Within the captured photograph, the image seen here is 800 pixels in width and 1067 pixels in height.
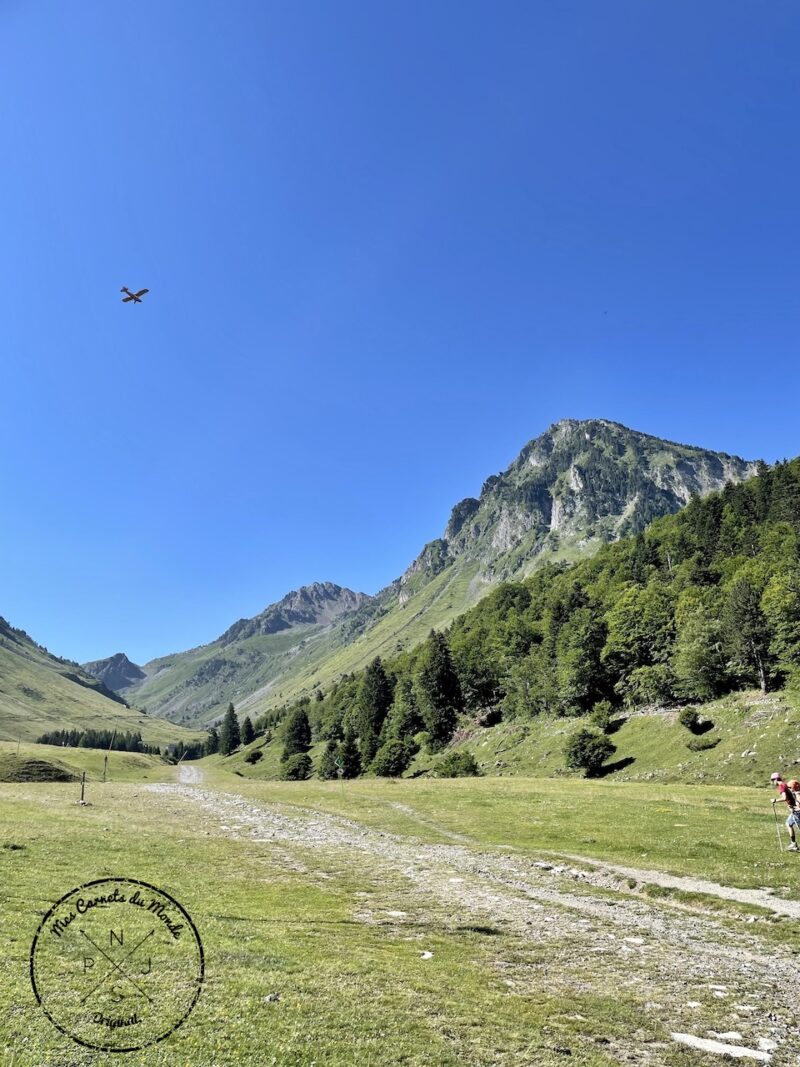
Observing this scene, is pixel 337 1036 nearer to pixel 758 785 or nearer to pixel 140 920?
pixel 140 920

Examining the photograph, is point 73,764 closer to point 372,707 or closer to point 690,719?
point 372,707

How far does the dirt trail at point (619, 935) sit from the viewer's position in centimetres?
1045

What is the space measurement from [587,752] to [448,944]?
254 ft

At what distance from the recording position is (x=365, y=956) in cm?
1266

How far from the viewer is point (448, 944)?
47.6 ft

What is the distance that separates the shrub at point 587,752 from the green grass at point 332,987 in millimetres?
70344

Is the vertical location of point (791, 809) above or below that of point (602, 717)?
above

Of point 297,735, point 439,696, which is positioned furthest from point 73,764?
point 439,696

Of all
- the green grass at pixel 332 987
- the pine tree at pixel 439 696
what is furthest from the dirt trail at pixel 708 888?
the pine tree at pixel 439 696

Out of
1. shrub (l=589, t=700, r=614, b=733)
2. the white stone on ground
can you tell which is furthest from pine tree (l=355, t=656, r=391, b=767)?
the white stone on ground

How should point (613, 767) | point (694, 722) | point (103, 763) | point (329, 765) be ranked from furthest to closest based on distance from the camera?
point (103, 763) < point (329, 765) < point (613, 767) < point (694, 722)

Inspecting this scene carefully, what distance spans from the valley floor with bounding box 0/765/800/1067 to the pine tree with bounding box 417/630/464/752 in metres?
104

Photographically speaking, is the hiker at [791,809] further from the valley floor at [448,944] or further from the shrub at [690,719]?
the shrub at [690,719]

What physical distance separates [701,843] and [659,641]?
94.4 metres
